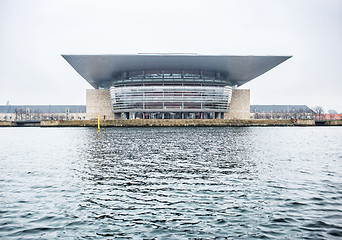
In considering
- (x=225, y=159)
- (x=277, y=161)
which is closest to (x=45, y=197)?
(x=225, y=159)

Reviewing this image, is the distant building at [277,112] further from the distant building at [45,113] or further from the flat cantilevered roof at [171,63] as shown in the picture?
the distant building at [45,113]

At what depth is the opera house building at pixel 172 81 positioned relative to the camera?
217 ft

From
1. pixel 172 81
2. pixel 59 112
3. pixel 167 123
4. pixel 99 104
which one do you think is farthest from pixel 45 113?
pixel 167 123

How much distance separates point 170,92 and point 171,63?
295 inches

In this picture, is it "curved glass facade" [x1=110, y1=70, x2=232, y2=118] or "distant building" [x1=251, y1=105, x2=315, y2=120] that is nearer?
"curved glass facade" [x1=110, y1=70, x2=232, y2=118]

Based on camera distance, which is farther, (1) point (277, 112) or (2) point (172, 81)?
(1) point (277, 112)

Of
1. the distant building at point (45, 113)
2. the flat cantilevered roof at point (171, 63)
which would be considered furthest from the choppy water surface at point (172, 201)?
the distant building at point (45, 113)

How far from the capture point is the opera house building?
66188mm

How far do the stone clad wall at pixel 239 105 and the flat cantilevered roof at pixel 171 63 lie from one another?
31.5 feet

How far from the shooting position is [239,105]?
85062 millimetres

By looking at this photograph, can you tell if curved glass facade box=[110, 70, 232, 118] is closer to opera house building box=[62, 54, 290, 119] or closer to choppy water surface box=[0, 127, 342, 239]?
opera house building box=[62, 54, 290, 119]

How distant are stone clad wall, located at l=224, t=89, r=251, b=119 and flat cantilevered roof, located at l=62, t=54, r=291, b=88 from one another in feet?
31.5

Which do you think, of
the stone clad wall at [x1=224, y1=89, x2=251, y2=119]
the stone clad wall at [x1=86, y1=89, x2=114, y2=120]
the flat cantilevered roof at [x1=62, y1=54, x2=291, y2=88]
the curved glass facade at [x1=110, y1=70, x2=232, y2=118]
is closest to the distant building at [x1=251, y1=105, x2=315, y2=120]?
the stone clad wall at [x1=224, y1=89, x2=251, y2=119]

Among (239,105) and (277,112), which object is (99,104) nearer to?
(239,105)
